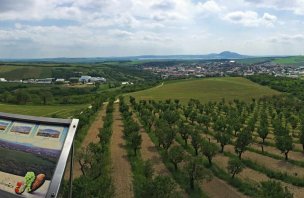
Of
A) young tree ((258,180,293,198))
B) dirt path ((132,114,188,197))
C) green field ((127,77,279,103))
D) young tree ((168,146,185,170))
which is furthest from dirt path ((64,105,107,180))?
green field ((127,77,279,103))

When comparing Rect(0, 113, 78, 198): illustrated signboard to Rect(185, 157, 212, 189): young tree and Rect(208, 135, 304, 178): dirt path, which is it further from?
Rect(208, 135, 304, 178): dirt path

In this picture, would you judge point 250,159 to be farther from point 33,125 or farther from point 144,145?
point 33,125

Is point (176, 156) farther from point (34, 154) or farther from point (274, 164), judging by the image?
point (34, 154)

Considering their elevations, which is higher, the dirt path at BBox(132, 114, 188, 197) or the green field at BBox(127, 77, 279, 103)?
the dirt path at BBox(132, 114, 188, 197)

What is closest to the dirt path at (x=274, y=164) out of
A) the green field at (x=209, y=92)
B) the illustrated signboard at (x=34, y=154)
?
the illustrated signboard at (x=34, y=154)

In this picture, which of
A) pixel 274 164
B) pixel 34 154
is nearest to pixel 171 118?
pixel 274 164

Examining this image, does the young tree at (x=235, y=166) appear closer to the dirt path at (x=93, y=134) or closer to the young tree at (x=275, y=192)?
the young tree at (x=275, y=192)

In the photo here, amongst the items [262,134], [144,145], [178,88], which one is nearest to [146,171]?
[144,145]
